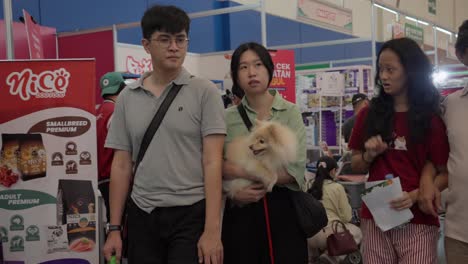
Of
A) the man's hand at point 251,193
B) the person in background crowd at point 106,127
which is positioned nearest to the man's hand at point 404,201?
the man's hand at point 251,193

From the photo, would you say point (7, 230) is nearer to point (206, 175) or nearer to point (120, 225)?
point (120, 225)

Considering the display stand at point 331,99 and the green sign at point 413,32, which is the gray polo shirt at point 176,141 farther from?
the green sign at point 413,32

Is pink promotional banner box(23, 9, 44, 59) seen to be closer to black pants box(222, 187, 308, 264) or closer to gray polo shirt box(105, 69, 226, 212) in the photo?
gray polo shirt box(105, 69, 226, 212)

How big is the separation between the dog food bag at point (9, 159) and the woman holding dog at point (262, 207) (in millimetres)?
1441

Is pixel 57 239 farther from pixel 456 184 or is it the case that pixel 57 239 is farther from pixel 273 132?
pixel 456 184

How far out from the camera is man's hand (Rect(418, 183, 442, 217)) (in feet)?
6.62

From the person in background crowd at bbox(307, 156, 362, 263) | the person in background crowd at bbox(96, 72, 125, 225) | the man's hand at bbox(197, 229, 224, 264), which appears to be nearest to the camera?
the man's hand at bbox(197, 229, 224, 264)

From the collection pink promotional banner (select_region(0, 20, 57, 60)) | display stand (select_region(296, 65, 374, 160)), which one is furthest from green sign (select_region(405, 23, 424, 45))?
pink promotional banner (select_region(0, 20, 57, 60))

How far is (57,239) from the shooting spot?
120 inches

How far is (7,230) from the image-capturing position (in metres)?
2.96

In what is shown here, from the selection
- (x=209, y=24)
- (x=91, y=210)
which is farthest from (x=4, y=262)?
(x=209, y=24)

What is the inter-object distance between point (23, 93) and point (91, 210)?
2.60ft

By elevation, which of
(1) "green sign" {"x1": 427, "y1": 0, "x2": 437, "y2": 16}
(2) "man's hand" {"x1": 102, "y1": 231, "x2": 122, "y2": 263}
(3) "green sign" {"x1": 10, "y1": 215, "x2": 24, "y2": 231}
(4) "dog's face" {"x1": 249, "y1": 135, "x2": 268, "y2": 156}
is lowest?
(3) "green sign" {"x1": 10, "y1": 215, "x2": 24, "y2": 231}

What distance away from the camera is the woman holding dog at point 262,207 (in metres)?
2.13
